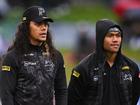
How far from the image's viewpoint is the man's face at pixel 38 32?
40.6ft

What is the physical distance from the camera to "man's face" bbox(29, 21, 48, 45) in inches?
487

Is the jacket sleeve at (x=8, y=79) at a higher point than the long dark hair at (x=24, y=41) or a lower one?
lower

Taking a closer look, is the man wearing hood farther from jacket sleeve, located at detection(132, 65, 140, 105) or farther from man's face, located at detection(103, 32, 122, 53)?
jacket sleeve, located at detection(132, 65, 140, 105)

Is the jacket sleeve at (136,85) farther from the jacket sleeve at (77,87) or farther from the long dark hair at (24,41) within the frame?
the long dark hair at (24,41)

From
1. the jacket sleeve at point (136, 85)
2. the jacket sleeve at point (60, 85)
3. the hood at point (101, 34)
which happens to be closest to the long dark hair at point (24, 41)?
the jacket sleeve at point (60, 85)

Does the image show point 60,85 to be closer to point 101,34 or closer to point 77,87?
point 77,87

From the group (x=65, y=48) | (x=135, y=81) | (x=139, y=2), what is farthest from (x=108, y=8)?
(x=135, y=81)

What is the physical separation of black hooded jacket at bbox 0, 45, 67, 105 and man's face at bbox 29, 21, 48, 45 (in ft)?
0.33

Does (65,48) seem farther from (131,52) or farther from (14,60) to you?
(14,60)

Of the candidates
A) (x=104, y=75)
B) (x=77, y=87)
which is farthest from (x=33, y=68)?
(x=104, y=75)

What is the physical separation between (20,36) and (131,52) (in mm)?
14908

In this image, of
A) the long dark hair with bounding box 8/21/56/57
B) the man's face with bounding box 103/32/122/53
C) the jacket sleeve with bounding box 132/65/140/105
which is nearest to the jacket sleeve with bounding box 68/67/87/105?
the man's face with bounding box 103/32/122/53

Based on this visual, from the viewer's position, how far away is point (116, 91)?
42.5ft

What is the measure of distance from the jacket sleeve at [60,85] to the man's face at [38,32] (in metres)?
0.38
